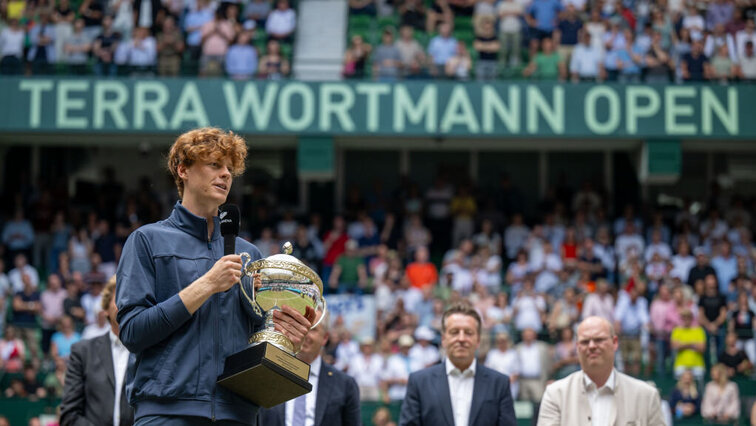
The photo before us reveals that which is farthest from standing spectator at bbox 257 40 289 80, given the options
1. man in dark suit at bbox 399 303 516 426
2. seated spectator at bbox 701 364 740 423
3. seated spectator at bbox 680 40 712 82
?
man in dark suit at bbox 399 303 516 426

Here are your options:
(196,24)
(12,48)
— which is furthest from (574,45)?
(12,48)

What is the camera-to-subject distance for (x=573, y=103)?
19250 millimetres

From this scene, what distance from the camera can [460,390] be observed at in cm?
734

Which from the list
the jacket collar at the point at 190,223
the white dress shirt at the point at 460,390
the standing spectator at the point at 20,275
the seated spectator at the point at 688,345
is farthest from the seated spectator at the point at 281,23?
the jacket collar at the point at 190,223

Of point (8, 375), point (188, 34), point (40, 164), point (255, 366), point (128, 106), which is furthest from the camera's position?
point (40, 164)

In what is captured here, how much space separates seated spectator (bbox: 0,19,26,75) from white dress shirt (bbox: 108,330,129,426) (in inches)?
559

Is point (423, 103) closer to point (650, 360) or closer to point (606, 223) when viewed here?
point (606, 223)

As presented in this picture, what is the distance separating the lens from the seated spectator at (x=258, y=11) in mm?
21156

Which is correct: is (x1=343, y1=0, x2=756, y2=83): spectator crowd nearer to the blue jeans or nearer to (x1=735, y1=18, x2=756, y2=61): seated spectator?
(x1=735, y1=18, x2=756, y2=61): seated spectator

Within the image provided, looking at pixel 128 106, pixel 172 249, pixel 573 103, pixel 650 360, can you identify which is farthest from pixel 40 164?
pixel 172 249

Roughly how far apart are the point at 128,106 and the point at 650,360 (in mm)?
10003

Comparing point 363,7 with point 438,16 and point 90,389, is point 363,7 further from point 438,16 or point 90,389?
point 90,389

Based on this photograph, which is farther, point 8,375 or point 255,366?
point 8,375

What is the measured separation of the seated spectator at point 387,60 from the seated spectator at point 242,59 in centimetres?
221
